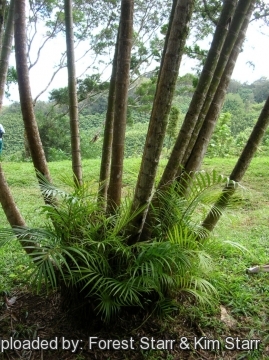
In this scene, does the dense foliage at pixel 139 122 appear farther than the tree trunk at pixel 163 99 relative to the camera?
Yes

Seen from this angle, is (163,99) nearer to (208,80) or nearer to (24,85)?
(208,80)

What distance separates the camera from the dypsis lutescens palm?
184cm

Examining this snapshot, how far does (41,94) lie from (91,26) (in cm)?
332

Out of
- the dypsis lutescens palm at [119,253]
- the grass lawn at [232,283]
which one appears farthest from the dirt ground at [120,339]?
the dypsis lutescens palm at [119,253]

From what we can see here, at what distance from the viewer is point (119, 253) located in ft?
6.49

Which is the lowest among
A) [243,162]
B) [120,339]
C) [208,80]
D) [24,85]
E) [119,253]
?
[120,339]

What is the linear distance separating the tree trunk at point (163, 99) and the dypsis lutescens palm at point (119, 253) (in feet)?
0.68

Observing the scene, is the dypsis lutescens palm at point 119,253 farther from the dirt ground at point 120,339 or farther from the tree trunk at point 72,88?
the tree trunk at point 72,88

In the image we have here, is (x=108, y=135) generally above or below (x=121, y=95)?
below

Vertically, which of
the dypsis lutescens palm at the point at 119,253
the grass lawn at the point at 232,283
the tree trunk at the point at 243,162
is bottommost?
the grass lawn at the point at 232,283

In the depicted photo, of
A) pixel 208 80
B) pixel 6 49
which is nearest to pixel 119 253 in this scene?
pixel 208 80

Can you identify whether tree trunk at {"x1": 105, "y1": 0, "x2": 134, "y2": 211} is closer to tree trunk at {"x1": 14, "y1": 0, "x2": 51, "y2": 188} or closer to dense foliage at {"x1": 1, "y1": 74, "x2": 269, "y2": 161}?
tree trunk at {"x1": 14, "y1": 0, "x2": 51, "y2": 188}

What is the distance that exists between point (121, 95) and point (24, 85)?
66cm

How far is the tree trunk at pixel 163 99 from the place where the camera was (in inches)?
64.1
